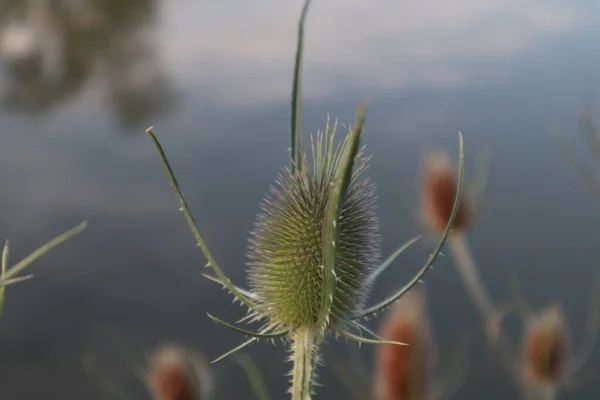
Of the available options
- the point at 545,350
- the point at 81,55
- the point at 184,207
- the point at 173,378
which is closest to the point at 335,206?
the point at 184,207

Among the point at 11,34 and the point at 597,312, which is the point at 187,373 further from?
the point at 11,34

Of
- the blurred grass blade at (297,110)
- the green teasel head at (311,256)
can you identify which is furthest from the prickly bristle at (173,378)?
the blurred grass blade at (297,110)

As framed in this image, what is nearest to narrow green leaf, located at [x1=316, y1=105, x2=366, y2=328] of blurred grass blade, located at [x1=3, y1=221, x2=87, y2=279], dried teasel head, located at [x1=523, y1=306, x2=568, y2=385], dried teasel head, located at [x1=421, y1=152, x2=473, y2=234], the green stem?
the green stem

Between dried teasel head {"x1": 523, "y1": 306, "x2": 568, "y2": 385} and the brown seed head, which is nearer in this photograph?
the brown seed head

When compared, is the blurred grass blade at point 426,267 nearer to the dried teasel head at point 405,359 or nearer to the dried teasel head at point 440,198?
the dried teasel head at point 405,359

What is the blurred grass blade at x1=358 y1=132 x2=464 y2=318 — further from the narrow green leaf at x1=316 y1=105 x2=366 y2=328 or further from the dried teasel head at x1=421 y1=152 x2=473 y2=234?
the dried teasel head at x1=421 y1=152 x2=473 y2=234
